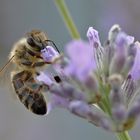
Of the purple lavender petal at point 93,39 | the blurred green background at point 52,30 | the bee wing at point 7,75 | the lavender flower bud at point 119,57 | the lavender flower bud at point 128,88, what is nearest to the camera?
the lavender flower bud at point 119,57

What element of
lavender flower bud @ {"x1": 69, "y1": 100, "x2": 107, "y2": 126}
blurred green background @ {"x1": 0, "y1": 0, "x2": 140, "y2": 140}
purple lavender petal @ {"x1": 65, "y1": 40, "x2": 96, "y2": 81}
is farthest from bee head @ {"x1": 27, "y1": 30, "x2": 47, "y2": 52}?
blurred green background @ {"x1": 0, "y1": 0, "x2": 140, "y2": 140}

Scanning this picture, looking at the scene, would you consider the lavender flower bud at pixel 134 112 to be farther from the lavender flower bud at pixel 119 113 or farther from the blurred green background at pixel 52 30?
the blurred green background at pixel 52 30

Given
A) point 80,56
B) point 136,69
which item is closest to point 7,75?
point 136,69

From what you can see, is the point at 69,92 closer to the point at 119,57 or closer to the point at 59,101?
the point at 59,101

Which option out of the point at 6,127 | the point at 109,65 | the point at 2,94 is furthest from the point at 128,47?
the point at 2,94

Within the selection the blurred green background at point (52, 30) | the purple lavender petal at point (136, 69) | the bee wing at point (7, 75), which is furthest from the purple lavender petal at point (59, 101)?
the blurred green background at point (52, 30)

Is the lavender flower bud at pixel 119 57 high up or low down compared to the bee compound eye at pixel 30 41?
up
